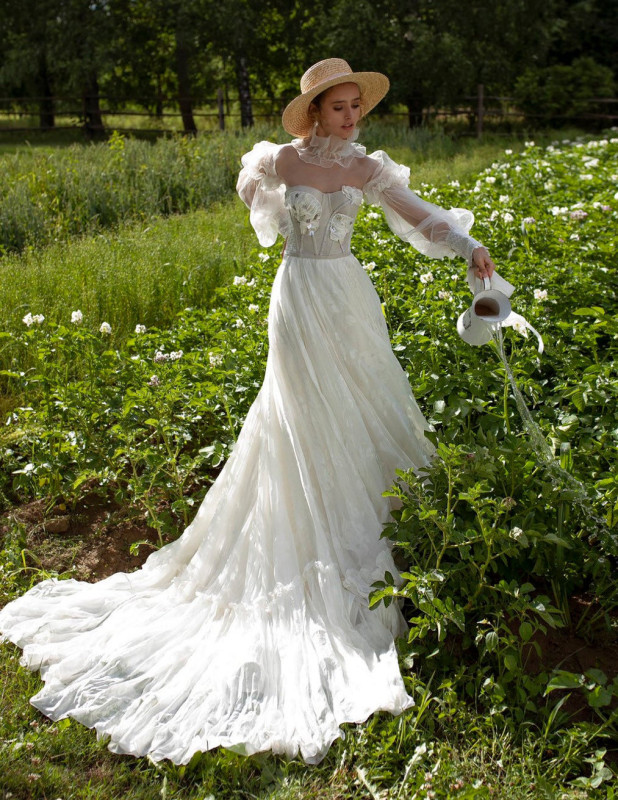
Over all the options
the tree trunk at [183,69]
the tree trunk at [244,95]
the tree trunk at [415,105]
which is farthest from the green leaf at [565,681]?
the tree trunk at [415,105]

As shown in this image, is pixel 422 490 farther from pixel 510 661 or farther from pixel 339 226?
pixel 339 226

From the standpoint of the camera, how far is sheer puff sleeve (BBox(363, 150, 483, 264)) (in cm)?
310

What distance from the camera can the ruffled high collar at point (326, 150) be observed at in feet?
9.90

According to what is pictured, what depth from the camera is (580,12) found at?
23906mm

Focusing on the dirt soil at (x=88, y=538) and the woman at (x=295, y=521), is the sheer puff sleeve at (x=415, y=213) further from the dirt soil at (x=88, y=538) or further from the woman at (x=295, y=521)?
the dirt soil at (x=88, y=538)

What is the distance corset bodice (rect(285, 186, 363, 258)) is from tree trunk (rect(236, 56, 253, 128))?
58.5ft

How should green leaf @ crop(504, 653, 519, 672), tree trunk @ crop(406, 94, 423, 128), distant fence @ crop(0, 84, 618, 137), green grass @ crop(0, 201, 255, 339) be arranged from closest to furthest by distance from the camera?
green leaf @ crop(504, 653, 519, 672) → green grass @ crop(0, 201, 255, 339) → distant fence @ crop(0, 84, 618, 137) → tree trunk @ crop(406, 94, 423, 128)

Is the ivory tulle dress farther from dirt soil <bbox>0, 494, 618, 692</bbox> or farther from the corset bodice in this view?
dirt soil <bbox>0, 494, 618, 692</bbox>

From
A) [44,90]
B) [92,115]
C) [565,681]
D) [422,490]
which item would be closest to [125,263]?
[422,490]

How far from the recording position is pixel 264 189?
3.12m

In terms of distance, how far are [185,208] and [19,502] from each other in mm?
5884

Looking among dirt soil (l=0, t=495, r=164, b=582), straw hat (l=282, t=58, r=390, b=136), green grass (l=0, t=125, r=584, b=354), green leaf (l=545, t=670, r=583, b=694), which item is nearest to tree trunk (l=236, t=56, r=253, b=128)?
green grass (l=0, t=125, r=584, b=354)

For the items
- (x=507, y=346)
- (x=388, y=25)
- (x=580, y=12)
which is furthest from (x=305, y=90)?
(x=580, y=12)

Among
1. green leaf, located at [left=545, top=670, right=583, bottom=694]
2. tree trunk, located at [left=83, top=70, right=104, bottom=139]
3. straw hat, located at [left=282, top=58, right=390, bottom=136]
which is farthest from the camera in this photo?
tree trunk, located at [left=83, top=70, right=104, bottom=139]
